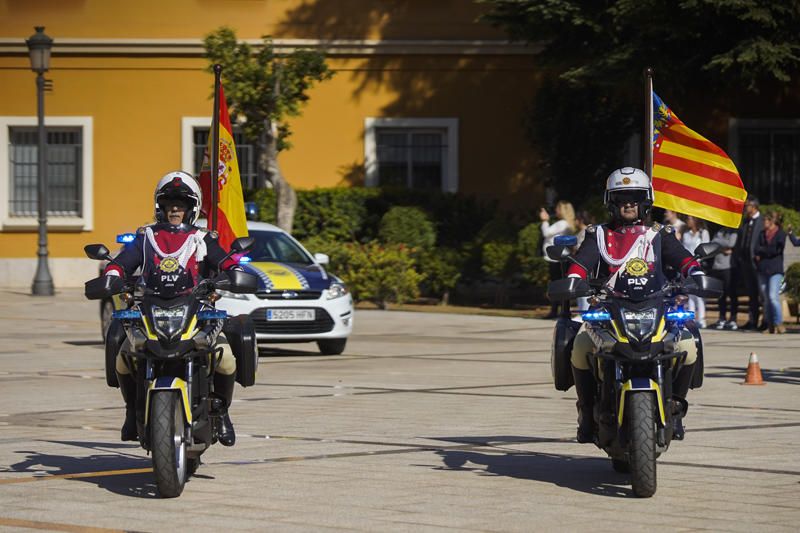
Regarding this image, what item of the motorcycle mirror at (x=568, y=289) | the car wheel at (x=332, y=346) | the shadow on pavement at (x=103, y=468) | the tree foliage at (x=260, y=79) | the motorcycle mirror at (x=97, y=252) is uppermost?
the tree foliage at (x=260, y=79)

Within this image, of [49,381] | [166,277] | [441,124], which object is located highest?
[441,124]

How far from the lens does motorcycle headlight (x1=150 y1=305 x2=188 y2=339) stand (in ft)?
26.2

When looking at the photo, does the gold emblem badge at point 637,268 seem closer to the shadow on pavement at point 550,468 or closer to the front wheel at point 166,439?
the shadow on pavement at point 550,468

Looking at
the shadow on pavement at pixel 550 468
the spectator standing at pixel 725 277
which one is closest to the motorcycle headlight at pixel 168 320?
the shadow on pavement at pixel 550 468

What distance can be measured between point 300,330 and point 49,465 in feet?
27.2

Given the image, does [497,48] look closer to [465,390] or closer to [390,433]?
[465,390]

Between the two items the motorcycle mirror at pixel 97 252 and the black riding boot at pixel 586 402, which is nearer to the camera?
the black riding boot at pixel 586 402

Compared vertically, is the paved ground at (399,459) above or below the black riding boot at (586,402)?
below

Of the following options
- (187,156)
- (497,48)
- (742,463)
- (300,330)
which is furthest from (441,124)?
(742,463)

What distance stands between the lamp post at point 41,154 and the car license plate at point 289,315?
1293cm

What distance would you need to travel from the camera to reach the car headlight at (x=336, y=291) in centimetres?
1770

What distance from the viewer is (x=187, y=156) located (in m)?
31.6

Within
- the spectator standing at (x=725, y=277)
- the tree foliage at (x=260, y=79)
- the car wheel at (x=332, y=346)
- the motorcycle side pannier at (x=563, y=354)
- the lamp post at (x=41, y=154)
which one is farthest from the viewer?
the lamp post at (x=41, y=154)

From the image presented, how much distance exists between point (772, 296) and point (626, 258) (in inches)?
509
